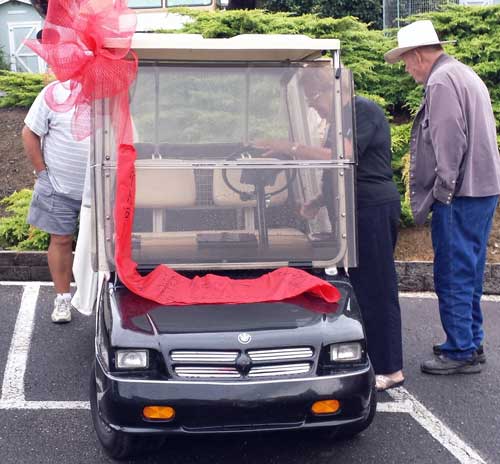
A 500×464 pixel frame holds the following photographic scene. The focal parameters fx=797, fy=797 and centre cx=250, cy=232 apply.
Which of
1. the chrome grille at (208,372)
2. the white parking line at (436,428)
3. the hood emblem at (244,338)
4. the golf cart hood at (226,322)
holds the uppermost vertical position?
the golf cart hood at (226,322)

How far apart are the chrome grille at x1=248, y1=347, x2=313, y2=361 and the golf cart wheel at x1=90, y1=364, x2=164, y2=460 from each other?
639mm

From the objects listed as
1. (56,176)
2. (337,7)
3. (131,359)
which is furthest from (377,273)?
(337,7)

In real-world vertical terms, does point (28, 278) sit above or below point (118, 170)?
below

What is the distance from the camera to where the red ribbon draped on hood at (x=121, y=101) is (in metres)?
3.65

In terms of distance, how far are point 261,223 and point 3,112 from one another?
789 cm

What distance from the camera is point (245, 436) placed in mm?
3941

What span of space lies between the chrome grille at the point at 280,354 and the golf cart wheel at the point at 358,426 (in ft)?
1.37

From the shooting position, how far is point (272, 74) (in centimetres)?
400

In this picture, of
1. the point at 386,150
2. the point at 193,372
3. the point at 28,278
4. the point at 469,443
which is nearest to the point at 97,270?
the point at 193,372

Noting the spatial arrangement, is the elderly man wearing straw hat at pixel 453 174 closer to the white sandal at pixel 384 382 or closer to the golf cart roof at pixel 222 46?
the white sandal at pixel 384 382

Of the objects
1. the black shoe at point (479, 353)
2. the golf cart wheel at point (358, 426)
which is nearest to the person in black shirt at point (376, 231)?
the golf cart wheel at point (358, 426)

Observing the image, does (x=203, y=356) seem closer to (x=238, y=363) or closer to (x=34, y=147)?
(x=238, y=363)

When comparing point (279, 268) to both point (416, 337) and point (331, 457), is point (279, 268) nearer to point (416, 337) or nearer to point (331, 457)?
point (331, 457)

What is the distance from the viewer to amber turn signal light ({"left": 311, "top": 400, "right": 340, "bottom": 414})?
3311 millimetres
